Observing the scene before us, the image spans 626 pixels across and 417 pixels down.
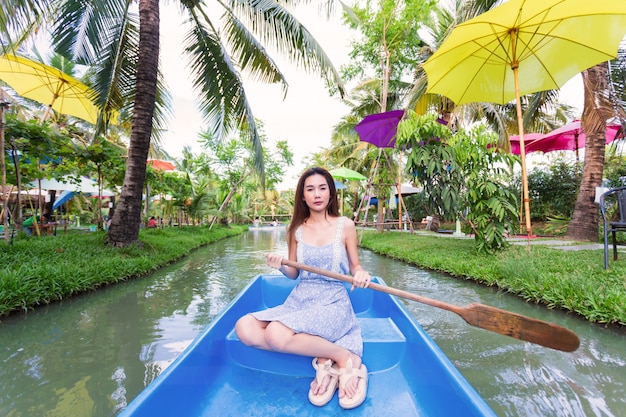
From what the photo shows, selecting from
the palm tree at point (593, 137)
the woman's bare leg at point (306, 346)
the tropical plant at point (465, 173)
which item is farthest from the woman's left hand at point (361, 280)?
the palm tree at point (593, 137)

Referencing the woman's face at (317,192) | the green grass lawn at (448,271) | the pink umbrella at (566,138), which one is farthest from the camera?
the pink umbrella at (566,138)

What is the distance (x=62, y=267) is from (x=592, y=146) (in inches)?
348

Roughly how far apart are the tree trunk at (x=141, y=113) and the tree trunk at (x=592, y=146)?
756 cm

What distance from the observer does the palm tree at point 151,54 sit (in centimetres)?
544

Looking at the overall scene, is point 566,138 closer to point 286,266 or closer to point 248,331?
point 286,266

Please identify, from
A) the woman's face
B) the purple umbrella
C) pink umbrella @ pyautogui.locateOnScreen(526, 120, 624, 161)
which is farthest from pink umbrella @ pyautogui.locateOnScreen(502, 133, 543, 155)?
the woman's face

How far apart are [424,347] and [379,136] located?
20.9 ft

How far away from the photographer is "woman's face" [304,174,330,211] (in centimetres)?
186

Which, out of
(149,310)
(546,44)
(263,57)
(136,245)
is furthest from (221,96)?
(546,44)

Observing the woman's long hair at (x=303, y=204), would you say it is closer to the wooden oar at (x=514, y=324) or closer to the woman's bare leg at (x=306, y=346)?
the wooden oar at (x=514, y=324)

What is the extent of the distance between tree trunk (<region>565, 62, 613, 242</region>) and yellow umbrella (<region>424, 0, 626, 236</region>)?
228 centimetres

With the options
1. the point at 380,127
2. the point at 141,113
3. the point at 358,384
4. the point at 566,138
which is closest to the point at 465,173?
the point at 380,127

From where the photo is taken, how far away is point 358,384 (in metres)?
1.40

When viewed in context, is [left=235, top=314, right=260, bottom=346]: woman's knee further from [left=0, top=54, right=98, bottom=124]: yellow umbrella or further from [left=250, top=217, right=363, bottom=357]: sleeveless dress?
[left=0, top=54, right=98, bottom=124]: yellow umbrella
